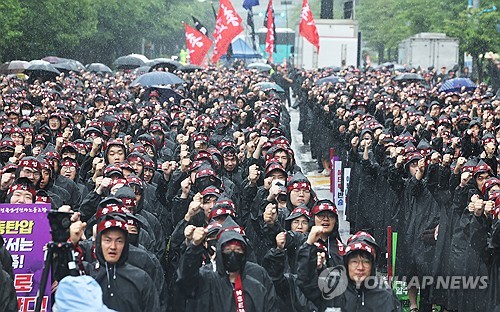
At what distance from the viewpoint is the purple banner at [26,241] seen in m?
8.76

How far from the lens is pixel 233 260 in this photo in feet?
26.7

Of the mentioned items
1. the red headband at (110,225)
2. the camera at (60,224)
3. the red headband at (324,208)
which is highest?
the camera at (60,224)

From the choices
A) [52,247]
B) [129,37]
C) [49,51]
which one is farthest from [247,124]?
[129,37]

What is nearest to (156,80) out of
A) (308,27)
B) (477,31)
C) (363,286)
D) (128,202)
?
(308,27)

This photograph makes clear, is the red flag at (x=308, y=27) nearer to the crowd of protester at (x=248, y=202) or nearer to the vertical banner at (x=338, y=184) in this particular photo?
the crowd of protester at (x=248, y=202)

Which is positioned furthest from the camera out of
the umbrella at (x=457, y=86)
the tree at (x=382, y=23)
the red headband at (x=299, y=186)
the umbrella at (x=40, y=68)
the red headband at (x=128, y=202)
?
the tree at (x=382, y=23)

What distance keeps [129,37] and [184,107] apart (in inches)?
1806

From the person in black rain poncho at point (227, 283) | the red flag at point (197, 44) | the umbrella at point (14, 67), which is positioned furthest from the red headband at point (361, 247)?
the red flag at point (197, 44)

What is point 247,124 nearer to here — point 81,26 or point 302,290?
point 302,290

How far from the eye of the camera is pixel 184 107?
22812 mm

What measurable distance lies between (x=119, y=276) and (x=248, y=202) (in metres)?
4.47

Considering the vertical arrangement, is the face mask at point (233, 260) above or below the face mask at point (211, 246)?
above

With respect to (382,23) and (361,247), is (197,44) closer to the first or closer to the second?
(361,247)

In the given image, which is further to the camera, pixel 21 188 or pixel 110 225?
pixel 21 188
